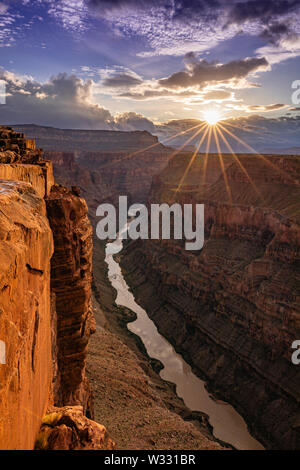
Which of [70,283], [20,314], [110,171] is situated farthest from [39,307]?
[110,171]

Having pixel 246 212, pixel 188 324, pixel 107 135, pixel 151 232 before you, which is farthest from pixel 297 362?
pixel 107 135

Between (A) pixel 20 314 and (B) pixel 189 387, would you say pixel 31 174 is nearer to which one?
(A) pixel 20 314

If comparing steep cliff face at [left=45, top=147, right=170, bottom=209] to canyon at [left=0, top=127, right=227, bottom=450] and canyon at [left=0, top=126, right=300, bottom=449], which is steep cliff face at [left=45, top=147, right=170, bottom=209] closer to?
canyon at [left=0, top=126, right=300, bottom=449]

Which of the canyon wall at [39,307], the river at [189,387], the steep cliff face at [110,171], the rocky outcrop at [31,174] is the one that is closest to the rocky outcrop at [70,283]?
the canyon wall at [39,307]

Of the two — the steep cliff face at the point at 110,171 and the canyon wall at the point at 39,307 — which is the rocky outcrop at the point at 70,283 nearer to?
the canyon wall at the point at 39,307

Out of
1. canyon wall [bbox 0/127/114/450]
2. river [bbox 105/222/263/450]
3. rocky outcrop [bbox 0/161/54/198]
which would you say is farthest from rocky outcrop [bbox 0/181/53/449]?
river [bbox 105/222/263/450]

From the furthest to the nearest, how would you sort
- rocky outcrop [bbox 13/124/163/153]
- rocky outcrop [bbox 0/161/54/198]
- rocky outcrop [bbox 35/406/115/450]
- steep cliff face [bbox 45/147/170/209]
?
1. rocky outcrop [bbox 13/124/163/153]
2. steep cliff face [bbox 45/147/170/209]
3. rocky outcrop [bbox 0/161/54/198]
4. rocky outcrop [bbox 35/406/115/450]

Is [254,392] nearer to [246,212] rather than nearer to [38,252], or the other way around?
[246,212]
